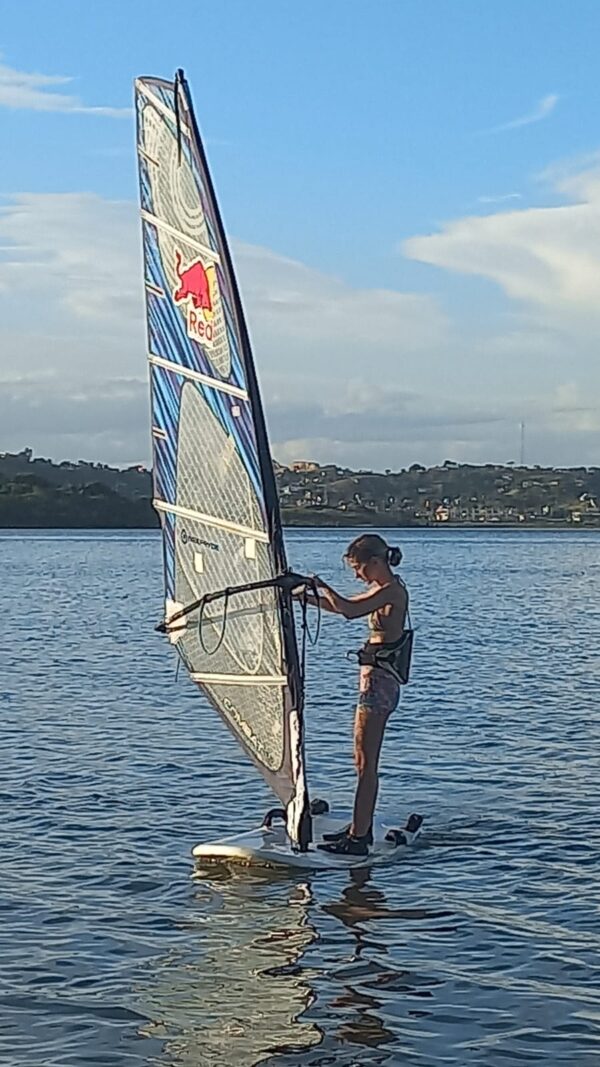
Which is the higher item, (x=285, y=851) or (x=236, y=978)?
(x=285, y=851)

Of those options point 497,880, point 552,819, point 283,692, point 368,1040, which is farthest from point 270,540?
point 552,819

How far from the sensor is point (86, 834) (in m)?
12.7

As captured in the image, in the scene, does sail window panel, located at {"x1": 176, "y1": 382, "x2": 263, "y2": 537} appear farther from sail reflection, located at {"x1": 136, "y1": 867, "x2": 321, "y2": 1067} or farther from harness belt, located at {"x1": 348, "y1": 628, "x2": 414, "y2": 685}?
sail reflection, located at {"x1": 136, "y1": 867, "x2": 321, "y2": 1067}

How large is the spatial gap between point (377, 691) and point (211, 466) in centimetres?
191

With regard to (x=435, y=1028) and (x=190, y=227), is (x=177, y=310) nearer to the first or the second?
(x=190, y=227)

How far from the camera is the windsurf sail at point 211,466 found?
1054cm

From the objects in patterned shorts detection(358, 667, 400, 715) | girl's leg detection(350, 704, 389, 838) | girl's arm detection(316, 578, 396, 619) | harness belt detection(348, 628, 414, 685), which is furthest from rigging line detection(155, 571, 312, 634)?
girl's leg detection(350, 704, 389, 838)

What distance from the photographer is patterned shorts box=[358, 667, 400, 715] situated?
35.3ft

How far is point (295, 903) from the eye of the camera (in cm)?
1034

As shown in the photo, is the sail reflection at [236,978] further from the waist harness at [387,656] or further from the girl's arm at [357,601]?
the girl's arm at [357,601]

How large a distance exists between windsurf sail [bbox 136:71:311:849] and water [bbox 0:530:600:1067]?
4.03 feet

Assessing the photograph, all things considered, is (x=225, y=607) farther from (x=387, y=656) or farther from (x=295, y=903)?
(x=295, y=903)

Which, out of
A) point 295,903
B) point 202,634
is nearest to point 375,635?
point 202,634

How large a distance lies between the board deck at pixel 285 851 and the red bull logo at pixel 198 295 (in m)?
3.49
